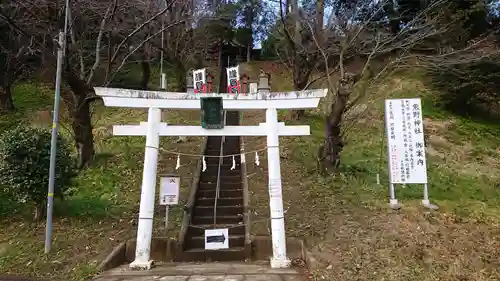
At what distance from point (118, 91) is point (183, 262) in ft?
12.5

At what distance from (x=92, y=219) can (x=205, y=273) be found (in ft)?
11.4

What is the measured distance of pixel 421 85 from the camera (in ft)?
74.8

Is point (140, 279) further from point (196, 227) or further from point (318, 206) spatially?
point (318, 206)

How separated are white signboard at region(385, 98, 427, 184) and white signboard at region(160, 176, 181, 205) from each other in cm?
505

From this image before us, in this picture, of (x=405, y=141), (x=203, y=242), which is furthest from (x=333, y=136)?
(x=203, y=242)

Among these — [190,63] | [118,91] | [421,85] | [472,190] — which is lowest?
[472,190]

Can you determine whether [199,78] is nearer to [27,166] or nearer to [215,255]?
[27,166]

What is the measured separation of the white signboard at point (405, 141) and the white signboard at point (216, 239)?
4.16 m

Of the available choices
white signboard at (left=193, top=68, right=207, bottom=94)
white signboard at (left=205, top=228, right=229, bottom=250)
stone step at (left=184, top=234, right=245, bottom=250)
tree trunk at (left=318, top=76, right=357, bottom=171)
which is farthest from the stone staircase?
white signboard at (left=193, top=68, right=207, bottom=94)

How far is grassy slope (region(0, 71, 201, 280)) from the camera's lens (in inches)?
289

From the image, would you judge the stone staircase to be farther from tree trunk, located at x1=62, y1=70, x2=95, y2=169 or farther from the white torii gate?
tree trunk, located at x1=62, y1=70, x2=95, y2=169

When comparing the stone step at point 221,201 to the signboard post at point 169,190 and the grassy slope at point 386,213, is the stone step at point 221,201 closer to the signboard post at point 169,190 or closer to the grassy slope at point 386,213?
the grassy slope at point 386,213

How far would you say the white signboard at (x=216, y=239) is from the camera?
844cm

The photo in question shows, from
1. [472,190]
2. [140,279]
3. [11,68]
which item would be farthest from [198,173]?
[11,68]
